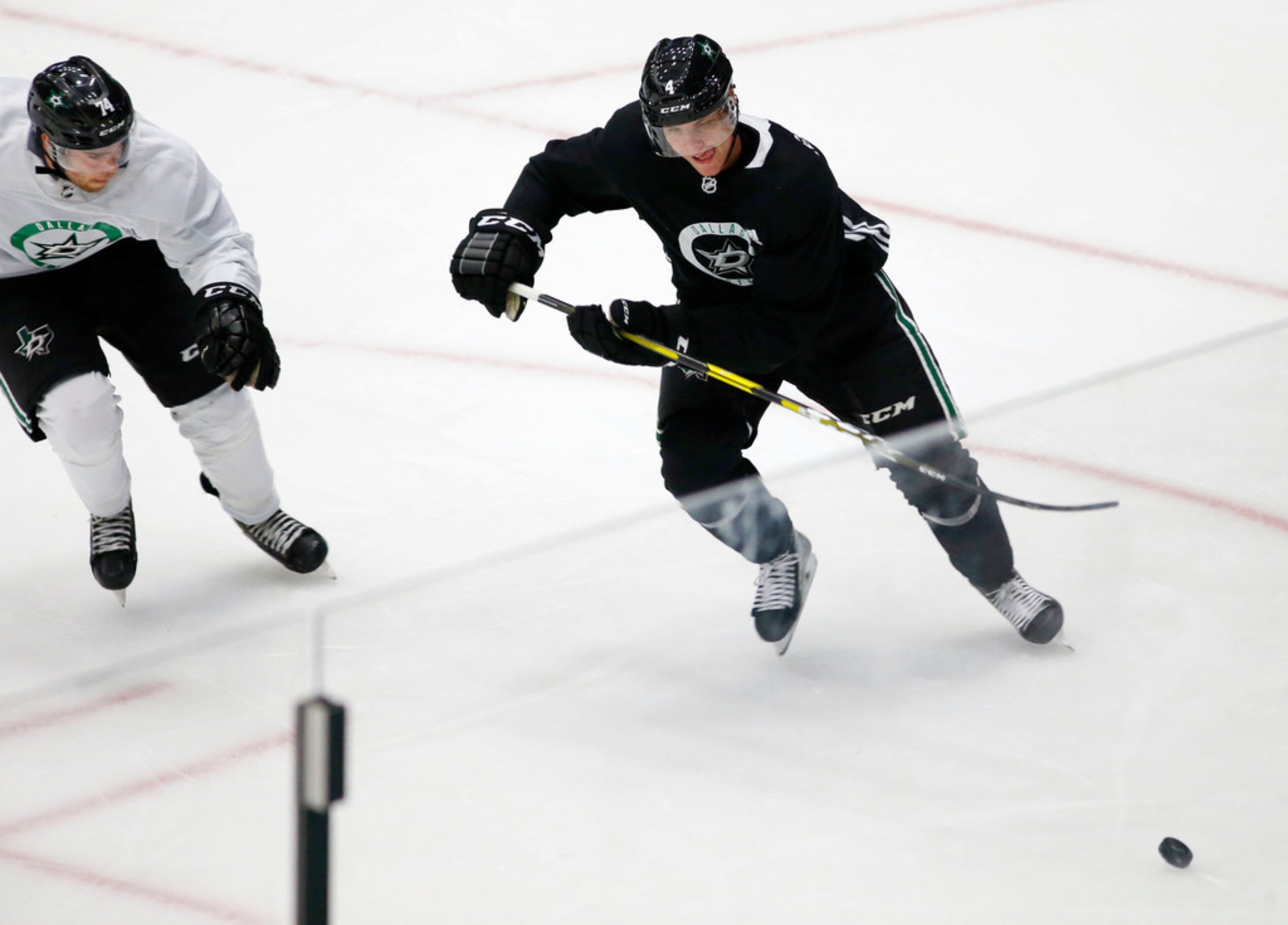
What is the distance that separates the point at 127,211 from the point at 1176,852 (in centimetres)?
177

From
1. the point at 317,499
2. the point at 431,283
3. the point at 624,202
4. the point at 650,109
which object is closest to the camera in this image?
the point at 650,109

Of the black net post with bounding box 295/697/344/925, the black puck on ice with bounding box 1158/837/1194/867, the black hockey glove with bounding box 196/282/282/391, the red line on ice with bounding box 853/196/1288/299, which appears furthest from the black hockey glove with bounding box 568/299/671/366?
the red line on ice with bounding box 853/196/1288/299

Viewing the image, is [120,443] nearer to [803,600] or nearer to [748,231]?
[748,231]

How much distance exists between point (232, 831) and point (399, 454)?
1935mm

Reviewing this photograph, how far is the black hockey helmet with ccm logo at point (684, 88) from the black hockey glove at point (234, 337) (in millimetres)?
713

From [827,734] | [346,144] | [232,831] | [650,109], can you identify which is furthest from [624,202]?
[346,144]

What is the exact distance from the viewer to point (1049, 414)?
172cm

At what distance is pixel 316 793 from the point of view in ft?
4.12

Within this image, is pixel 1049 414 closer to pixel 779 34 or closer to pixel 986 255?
pixel 986 255

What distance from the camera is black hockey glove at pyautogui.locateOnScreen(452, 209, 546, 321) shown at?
2410 mm

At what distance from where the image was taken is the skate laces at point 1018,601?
6.02ft

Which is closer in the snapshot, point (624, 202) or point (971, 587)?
point (971, 587)

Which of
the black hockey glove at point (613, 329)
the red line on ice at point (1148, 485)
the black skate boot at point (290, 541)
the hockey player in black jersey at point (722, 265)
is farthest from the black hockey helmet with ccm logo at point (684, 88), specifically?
the black skate boot at point (290, 541)

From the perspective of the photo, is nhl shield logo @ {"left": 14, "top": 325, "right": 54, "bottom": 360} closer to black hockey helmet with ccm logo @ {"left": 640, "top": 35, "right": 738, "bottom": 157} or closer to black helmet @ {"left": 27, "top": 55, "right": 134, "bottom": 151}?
black helmet @ {"left": 27, "top": 55, "right": 134, "bottom": 151}
